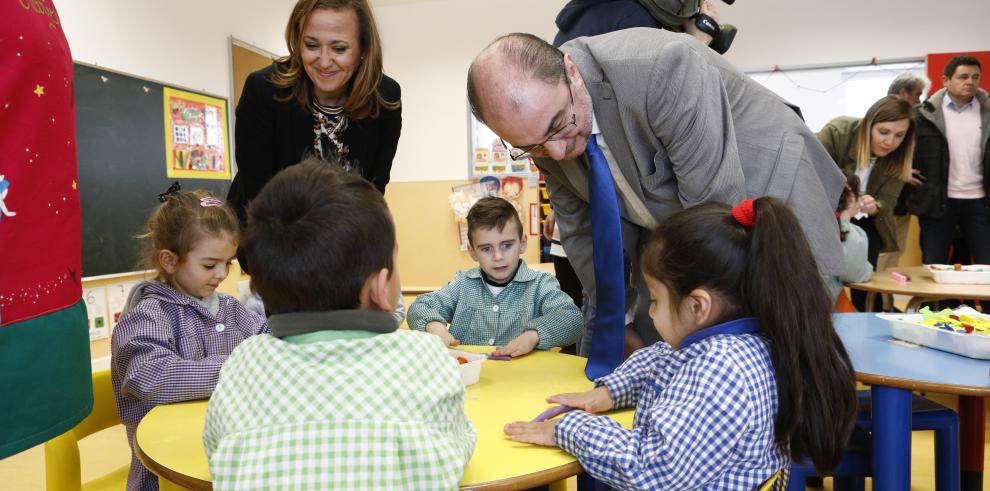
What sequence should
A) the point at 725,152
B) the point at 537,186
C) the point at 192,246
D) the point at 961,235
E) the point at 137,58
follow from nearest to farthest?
the point at 725,152 < the point at 192,246 < the point at 137,58 < the point at 961,235 < the point at 537,186

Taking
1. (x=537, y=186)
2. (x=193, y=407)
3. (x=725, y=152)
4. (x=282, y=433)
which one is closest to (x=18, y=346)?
(x=282, y=433)

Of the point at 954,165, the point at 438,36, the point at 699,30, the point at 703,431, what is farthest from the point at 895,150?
the point at 438,36

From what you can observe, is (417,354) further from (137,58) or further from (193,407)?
(137,58)

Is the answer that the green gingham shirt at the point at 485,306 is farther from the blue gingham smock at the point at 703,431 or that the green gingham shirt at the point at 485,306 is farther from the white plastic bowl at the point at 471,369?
the blue gingham smock at the point at 703,431

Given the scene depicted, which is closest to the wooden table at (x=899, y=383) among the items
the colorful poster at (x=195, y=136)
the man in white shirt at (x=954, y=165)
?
the man in white shirt at (x=954, y=165)

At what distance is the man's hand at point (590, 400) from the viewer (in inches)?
50.6

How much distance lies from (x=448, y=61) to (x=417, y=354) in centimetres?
632

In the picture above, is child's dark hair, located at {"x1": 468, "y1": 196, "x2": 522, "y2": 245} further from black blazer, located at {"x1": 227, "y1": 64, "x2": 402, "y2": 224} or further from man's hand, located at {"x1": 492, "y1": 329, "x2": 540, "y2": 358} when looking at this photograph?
man's hand, located at {"x1": 492, "y1": 329, "x2": 540, "y2": 358}

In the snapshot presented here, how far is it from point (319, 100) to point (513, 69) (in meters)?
0.91

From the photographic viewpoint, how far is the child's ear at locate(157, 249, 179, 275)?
184 centimetres

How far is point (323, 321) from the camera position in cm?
97

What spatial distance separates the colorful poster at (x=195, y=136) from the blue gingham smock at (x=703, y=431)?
13.5ft

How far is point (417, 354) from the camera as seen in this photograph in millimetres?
962

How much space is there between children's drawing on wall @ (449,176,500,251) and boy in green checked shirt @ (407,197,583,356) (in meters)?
4.48
